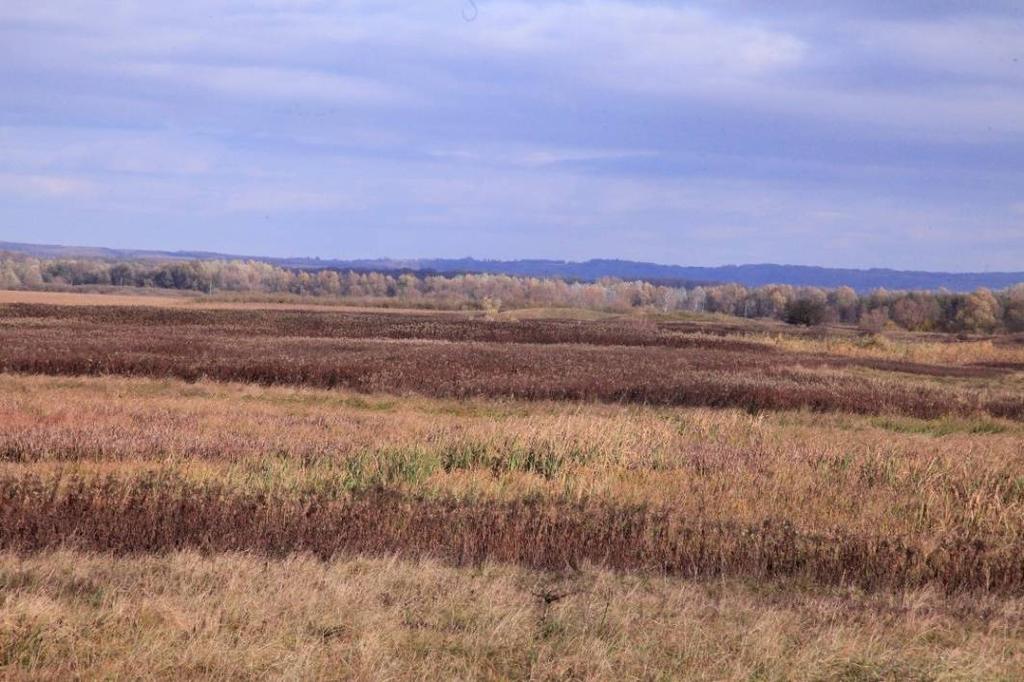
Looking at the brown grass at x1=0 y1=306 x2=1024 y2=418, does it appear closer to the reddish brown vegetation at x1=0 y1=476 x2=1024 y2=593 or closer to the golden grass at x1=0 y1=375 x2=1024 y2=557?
the golden grass at x1=0 y1=375 x2=1024 y2=557

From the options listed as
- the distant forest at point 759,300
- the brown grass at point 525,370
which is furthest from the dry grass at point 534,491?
the distant forest at point 759,300

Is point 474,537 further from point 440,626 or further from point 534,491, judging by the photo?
point 440,626

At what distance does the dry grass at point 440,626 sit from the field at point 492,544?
26 mm

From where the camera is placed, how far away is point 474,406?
24438 mm

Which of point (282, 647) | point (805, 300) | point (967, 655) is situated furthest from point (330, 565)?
point (805, 300)

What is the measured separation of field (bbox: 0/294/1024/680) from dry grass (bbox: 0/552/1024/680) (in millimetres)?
26

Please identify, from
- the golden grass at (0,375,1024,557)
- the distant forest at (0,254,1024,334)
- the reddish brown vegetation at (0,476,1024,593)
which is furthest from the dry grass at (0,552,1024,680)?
the distant forest at (0,254,1024,334)

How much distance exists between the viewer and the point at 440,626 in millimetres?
6750

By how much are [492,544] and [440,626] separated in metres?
2.91

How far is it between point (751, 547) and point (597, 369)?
23.6 meters

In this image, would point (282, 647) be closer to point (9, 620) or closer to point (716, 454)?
point (9, 620)

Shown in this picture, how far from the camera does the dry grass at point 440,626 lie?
5.80m

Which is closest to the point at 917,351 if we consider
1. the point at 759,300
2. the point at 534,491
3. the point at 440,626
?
the point at 534,491

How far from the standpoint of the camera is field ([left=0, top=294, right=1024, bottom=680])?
6180mm
